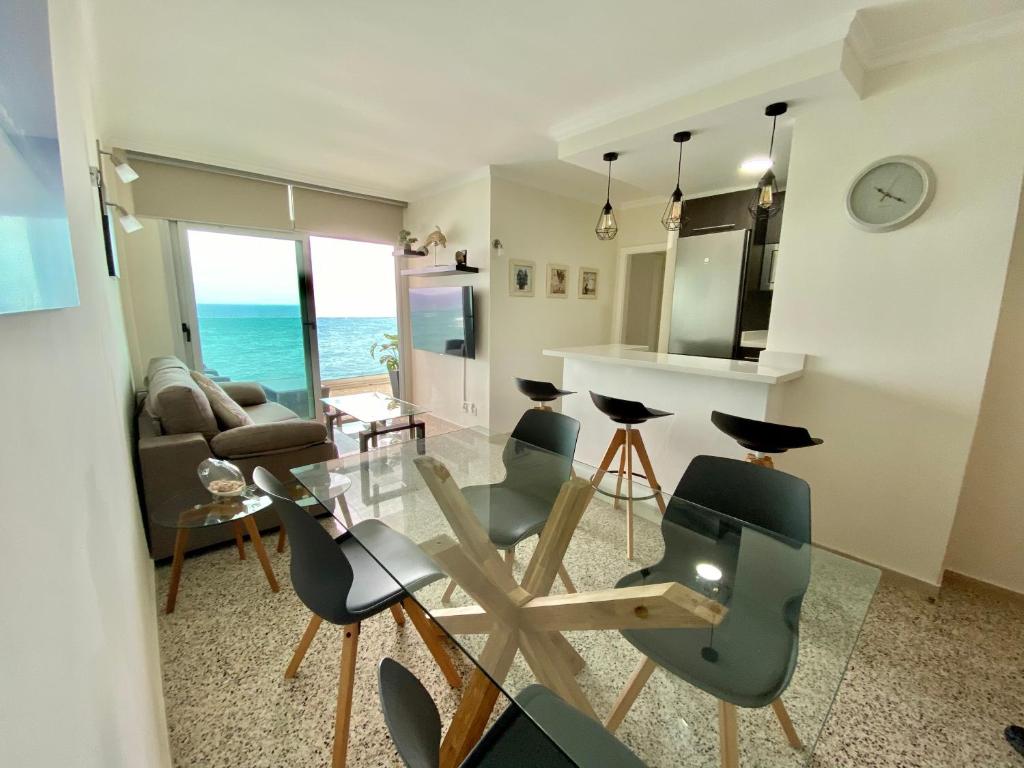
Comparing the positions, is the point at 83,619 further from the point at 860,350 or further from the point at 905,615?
the point at 860,350

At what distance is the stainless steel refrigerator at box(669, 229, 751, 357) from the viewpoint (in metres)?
3.71

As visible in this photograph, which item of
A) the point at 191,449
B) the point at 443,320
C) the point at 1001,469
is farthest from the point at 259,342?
the point at 1001,469

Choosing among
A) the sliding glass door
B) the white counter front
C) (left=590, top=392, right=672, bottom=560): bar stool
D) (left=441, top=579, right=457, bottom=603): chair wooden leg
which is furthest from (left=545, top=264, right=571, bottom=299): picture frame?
(left=441, top=579, right=457, bottom=603): chair wooden leg

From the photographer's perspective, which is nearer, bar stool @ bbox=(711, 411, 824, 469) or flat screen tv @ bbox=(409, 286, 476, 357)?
bar stool @ bbox=(711, 411, 824, 469)

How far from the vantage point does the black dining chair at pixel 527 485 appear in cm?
174

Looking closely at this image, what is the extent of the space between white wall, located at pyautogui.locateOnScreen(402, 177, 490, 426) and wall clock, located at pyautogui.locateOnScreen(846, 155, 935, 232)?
2.86 meters

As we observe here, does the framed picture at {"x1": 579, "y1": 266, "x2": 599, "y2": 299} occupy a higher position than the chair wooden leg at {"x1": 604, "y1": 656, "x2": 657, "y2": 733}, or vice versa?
the framed picture at {"x1": 579, "y1": 266, "x2": 599, "y2": 299}

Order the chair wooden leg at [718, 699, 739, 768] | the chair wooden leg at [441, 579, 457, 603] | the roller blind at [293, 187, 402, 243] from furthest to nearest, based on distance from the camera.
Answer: the roller blind at [293, 187, 402, 243]
the chair wooden leg at [441, 579, 457, 603]
the chair wooden leg at [718, 699, 739, 768]

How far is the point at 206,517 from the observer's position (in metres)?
1.88

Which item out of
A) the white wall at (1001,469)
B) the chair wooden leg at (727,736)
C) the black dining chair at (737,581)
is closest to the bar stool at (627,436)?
the black dining chair at (737,581)

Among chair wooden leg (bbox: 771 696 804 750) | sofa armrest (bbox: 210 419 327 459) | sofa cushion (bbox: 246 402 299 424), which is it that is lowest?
chair wooden leg (bbox: 771 696 804 750)

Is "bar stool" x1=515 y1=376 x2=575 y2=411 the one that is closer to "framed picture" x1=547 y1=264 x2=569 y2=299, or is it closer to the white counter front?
the white counter front

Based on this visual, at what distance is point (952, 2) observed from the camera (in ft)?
5.65

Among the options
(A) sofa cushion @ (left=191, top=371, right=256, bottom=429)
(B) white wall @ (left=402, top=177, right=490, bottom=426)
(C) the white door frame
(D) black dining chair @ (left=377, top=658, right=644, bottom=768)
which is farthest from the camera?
(C) the white door frame
